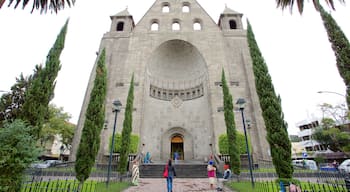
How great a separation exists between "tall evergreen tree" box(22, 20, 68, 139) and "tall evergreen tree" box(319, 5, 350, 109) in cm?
1140

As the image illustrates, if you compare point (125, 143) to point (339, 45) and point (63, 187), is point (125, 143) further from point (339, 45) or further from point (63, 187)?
point (339, 45)

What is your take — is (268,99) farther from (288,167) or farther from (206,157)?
(206,157)

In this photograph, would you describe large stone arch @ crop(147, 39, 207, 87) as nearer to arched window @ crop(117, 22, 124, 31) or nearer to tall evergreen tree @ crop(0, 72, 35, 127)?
arched window @ crop(117, 22, 124, 31)

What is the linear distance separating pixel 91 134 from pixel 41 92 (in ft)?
8.52

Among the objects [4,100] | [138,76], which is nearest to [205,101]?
[138,76]

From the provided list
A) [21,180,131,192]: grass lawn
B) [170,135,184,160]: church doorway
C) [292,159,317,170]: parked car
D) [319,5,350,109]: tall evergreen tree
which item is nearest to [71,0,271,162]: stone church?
[170,135,184,160]: church doorway

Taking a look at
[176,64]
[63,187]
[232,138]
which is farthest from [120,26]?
[63,187]

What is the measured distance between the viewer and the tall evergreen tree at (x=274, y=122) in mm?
6680

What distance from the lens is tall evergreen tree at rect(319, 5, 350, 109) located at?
22.6 ft

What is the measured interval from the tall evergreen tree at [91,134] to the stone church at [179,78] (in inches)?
401

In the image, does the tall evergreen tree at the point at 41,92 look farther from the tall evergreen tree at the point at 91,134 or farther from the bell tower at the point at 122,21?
the bell tower at the point at 122,21

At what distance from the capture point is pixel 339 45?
7520mm

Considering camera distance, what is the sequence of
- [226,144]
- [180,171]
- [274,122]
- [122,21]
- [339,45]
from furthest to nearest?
[122,21], [226,144], [180,171], [339,45], [274,122]

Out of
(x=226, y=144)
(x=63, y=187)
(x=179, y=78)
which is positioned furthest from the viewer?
(x=179, y=78)
